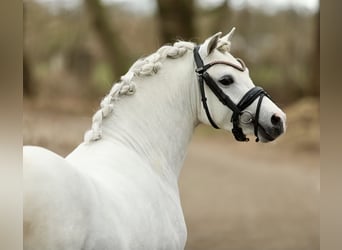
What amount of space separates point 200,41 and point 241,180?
0.79 metres

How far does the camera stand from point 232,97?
164cm

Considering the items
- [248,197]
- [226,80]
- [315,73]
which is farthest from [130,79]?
[315,73]

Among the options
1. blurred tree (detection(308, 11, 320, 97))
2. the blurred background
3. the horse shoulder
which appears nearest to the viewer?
the horse shoulder

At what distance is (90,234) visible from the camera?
1.33m

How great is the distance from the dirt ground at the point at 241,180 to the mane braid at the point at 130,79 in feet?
4.86

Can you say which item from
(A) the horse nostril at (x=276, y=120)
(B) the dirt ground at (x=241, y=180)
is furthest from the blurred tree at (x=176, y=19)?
(A) the horse nostril at (x=276, y=120)

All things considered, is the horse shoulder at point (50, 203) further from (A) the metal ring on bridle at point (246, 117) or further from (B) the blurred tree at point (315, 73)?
(B) the blurred tree at point (315, 73)

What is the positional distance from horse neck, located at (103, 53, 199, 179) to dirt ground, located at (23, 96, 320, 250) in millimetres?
1377

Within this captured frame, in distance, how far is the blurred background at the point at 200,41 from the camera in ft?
10.9

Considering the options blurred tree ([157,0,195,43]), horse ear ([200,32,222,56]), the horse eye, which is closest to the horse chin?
the horse eye

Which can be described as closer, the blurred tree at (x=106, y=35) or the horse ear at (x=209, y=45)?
the horse ear at (x=209, y=45)

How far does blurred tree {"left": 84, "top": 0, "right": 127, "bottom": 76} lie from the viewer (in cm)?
349

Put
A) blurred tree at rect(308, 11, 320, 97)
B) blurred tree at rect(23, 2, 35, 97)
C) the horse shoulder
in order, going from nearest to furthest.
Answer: the horse shoulder, blurred tree at rect(23, 2, 35, 97), blurred tree at rect(308, 11, 320, 97)

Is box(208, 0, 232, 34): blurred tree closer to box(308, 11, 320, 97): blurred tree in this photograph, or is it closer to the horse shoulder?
box(308, 11, 320, 97): blurred tree
